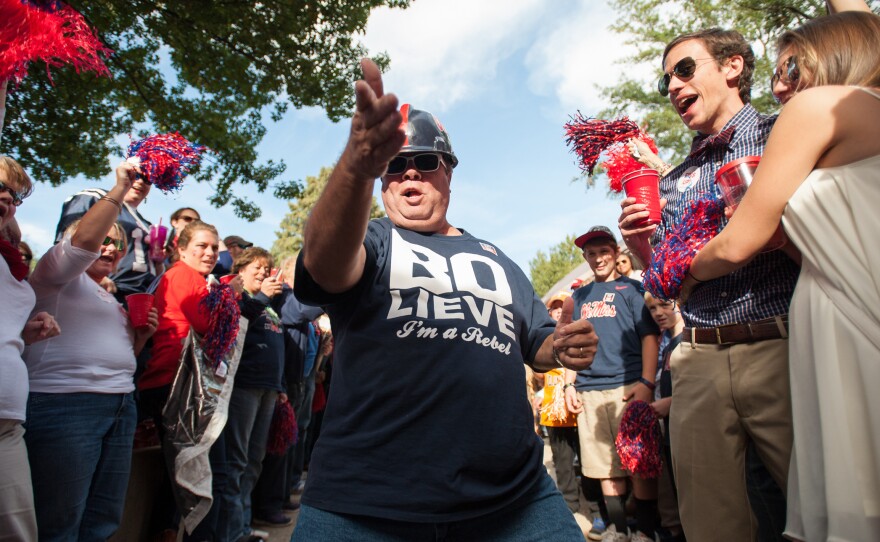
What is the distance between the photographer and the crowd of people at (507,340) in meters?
1.65

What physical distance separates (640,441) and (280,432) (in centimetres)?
330

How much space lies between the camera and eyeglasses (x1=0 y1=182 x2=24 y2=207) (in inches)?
108

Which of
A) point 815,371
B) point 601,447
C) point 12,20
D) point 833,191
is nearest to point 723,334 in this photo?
point 815,371

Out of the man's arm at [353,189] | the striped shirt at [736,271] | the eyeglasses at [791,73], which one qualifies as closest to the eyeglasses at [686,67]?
the striped shirt at [736,271]

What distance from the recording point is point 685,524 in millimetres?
2314

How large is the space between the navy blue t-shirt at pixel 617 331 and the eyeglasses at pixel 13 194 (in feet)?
13.8

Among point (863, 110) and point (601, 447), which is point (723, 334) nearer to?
point (863, 110)

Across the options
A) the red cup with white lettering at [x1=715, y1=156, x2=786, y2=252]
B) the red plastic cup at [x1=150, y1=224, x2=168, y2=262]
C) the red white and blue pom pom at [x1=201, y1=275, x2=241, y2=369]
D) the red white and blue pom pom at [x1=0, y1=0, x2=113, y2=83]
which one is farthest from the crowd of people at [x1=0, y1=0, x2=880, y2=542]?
the red plastic cup at [x1=150, y1=224, x2=168, y2=262]

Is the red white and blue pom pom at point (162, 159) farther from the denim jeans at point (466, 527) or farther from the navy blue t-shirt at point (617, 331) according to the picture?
the navy blue t-shirt at point (617, 331)

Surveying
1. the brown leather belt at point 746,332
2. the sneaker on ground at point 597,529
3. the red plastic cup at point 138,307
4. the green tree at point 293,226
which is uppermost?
the green tree at point 293,226

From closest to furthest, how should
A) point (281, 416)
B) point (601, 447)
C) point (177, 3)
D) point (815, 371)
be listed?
point (815, 371) → point (601, 447) → point (281, 416) → point (177, 3)

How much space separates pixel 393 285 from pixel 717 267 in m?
1.21

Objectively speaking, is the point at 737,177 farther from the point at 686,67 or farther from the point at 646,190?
the point at 686,67

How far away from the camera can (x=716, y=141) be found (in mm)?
2494
